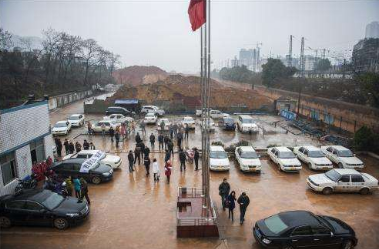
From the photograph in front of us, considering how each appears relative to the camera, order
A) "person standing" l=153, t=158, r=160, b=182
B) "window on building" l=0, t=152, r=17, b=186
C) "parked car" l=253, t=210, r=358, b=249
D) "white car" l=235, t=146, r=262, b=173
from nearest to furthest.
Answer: "parked car" l=253, t=210, r=358, b=249, "window on building" l=0, t=152, r=17, b=186, "person standing" l=153, t=158, r=160, b=182, "white car" l=235, t=146, r=262, b=173

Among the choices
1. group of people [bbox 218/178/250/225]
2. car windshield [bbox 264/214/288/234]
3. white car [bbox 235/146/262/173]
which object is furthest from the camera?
white car [bbox 235/146/262/173]

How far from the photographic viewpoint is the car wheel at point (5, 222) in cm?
1193

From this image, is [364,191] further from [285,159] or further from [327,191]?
[285,159]

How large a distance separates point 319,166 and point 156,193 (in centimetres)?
1043

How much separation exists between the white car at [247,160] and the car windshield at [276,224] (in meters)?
7.21

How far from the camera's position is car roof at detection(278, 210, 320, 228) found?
10695 millimetres

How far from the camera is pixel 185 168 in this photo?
750 inches

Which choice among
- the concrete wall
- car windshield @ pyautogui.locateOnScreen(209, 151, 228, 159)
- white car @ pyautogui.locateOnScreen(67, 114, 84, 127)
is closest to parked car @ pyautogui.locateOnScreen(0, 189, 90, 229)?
car windshield @ pyautogui.locateOnScreen(209, 151, 228, 159)

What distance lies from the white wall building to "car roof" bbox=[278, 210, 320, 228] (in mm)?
12572

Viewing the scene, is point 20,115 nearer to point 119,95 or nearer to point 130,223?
point 130,223

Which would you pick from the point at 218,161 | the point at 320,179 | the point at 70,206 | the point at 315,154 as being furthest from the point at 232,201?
the point at 315,154

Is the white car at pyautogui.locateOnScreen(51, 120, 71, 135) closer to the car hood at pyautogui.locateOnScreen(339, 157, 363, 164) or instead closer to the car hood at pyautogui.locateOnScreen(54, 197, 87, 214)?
the car hood at pyautogui.locateOnScreen(54, 197, 87, 214)

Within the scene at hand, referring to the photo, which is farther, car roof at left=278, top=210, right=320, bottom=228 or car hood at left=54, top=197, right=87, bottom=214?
car hood at left=54, top=197, right=87, bottom=214

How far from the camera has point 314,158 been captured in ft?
65.0
